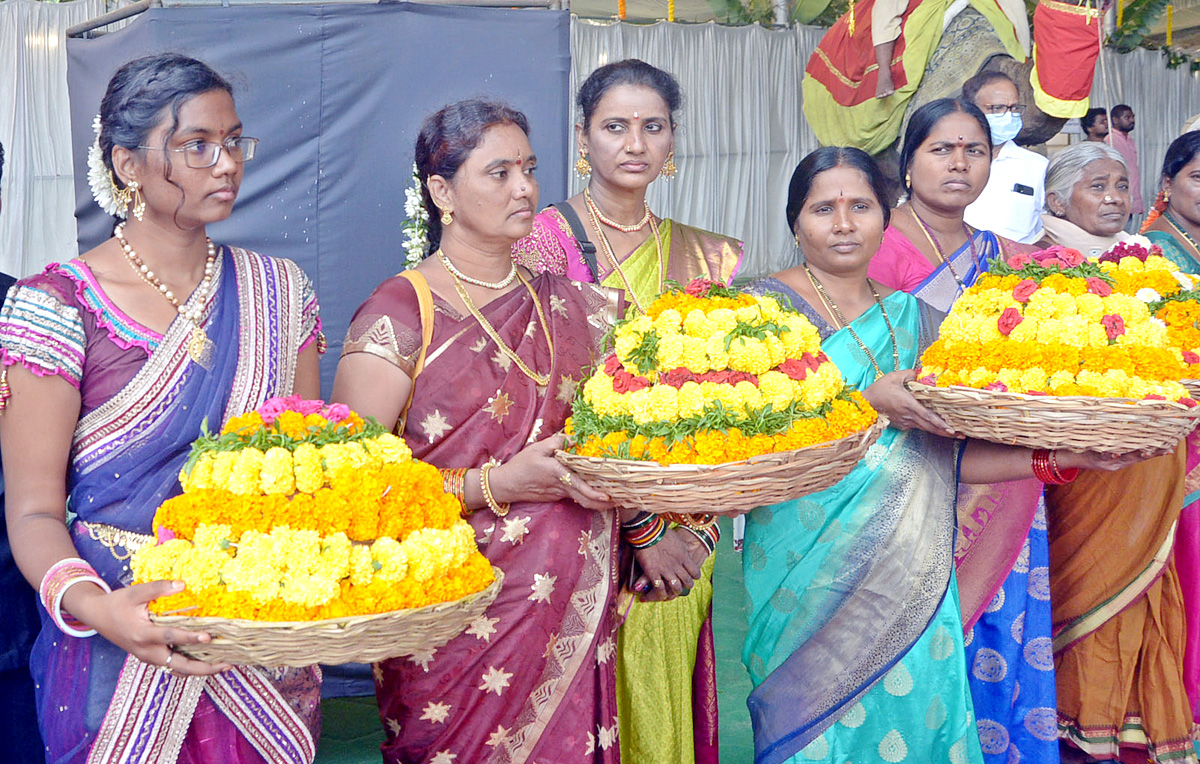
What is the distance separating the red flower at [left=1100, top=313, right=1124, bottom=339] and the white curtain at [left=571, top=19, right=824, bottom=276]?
8173mm

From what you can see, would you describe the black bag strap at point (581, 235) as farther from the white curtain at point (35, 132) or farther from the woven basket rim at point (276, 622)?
the white curtain at point (35, 132)

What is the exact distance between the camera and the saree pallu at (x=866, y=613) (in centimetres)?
332

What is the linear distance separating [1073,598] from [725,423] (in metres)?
2.30

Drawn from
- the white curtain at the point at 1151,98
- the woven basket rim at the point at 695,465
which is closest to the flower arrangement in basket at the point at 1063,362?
the woven basket rim at the point at 695,465

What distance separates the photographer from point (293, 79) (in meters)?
4.21

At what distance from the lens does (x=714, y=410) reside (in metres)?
2.44

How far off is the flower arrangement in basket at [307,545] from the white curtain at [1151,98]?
1363cm

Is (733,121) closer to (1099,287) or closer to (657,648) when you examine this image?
(1099,287)

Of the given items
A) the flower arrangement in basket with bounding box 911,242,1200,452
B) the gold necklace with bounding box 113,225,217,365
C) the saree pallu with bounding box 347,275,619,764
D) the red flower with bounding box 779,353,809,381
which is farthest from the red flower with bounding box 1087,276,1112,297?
the gold necklace with bounding box 113,225,217,365

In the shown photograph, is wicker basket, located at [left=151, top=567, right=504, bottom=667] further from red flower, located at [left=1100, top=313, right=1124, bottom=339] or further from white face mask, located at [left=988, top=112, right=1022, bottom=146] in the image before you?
white face mask, located at [left=988, top=112, right=1022, bottom=146]

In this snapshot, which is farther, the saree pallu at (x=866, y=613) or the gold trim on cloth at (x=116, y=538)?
the saree pallu at (x=866, y=613)

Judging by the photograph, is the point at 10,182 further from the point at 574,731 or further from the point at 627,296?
the point at 574,731

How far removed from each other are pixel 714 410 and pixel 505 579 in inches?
28.6

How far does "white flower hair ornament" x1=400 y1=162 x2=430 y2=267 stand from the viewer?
292 centimetres
